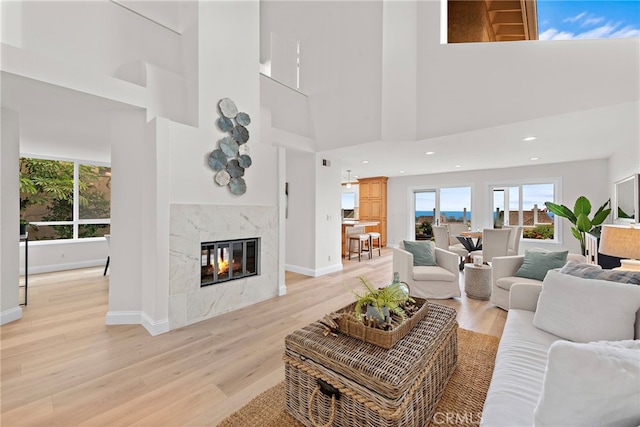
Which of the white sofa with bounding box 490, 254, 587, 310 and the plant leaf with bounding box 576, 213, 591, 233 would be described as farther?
the plant leaf with bounding box 576, 213, 591, 233

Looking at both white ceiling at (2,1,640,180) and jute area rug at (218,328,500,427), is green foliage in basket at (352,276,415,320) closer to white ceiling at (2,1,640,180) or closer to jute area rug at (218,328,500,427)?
jute area rug at (218,328,500,427)

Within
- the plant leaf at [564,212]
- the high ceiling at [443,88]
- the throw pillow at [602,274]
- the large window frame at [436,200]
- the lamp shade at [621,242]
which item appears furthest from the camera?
the large window frame at [436,200]

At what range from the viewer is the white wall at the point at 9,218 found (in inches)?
116

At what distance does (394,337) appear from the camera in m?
1.55

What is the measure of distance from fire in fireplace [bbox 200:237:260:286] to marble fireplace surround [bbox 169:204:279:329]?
7 centimetres

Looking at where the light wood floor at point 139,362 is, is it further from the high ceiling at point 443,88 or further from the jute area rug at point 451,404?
the high ceiling at point 443,88

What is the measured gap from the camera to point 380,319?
1659 mm

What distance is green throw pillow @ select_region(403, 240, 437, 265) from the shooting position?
13.4 ft

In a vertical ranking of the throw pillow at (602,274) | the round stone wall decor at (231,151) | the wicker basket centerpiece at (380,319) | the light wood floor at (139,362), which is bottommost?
the light wood floor at (139,362)

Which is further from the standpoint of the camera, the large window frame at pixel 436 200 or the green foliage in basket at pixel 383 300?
the large window frame at pixel 436 200

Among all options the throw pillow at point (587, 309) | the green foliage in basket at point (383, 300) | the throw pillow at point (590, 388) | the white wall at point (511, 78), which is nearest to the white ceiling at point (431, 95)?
the white wall at point (511, 78)

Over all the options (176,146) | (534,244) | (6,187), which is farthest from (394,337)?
(534,244)

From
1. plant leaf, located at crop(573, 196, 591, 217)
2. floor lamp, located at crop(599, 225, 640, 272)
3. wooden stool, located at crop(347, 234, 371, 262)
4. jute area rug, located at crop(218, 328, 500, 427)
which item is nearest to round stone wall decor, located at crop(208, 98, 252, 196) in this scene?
jute area rug, located at crop(218, 328, 500, 427)

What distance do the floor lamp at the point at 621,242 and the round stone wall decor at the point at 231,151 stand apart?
11.7 ft
